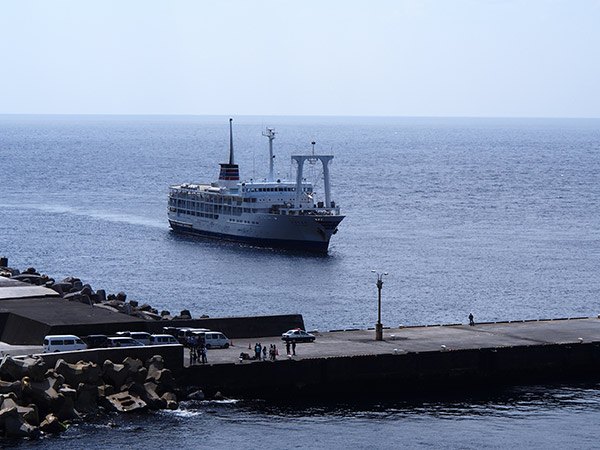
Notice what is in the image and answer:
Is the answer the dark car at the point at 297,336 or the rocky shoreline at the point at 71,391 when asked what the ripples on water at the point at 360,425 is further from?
the dark car at the point at 297,336

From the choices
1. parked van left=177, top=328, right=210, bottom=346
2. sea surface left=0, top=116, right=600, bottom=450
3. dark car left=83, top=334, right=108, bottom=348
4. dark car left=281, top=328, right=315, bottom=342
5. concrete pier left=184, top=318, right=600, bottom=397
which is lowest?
sea surface left=0, top=116, right=600, bottom=450

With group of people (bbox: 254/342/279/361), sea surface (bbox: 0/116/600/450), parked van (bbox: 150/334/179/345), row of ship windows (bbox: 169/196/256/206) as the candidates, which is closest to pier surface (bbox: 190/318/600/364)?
group of people (bbox: 254/342/279/361)

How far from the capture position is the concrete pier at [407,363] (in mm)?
51938

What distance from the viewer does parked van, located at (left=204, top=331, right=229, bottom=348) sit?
5494 cm

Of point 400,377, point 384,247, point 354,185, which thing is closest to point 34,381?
point 400,377

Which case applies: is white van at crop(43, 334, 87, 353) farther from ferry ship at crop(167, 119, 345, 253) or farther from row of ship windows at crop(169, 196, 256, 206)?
row of ship windows at crop(169, 196, 256, 206)

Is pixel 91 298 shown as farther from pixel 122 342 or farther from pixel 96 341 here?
pixel 122 342

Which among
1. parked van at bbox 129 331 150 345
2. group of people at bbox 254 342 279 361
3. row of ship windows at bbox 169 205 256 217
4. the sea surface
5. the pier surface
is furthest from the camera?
row of ship windows at bbox 169 205 256 217

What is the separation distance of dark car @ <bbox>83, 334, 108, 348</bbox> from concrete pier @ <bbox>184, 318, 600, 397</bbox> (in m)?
3.97

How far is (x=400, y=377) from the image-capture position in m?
54.6

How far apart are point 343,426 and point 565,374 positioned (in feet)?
47.1

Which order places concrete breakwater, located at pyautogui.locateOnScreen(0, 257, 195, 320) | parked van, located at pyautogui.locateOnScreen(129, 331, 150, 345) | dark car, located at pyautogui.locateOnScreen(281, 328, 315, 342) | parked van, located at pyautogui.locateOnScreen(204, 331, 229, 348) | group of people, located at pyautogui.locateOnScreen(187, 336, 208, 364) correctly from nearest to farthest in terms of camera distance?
group of people, located at pyautogui.locateOnScreen(187, 336, 208, 364)
parked van, located at pyautogui.locateOnScreen(129, 331, 150, 345)
parked van, located at pyautogui.locateOnScreen(204, 331, 229, 348)
dark car, located at pyautogui.locateOnScreen(281, 328, 315, 342)
concrete breakwater, located at pyautogui.locateOnScreen(0, 257, 195, 320)

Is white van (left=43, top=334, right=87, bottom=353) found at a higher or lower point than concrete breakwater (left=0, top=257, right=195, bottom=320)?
higher

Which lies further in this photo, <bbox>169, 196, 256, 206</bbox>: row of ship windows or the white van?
<bbox>169, 196, 256, 206</bbox>: row of ship windows
